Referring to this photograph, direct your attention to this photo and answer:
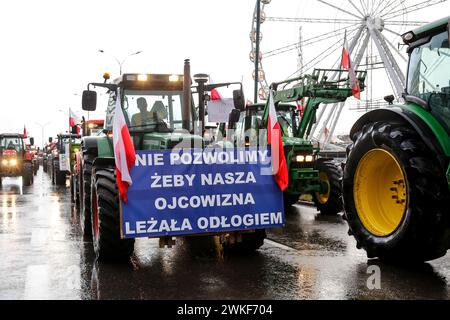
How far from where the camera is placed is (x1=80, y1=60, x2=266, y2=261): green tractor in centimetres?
638

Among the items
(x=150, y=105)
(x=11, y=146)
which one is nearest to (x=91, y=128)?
(x=150, y=105)

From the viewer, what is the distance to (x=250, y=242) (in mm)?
7070

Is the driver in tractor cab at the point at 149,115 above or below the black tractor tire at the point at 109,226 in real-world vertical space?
above

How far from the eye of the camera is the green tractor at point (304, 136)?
1122 centimetres

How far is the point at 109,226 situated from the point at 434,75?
13.4ft

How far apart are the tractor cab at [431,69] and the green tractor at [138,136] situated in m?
2.49

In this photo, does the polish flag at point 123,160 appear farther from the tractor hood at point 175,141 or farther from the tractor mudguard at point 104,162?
the tractor mudguard at point 104,162

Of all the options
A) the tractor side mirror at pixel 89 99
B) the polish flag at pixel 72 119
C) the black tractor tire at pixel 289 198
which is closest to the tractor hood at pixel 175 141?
the tractor side mirror at pixel 89 99

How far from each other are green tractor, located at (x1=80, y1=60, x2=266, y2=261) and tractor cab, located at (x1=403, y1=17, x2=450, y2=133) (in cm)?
249

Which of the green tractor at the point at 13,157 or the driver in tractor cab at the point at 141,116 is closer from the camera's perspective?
the driver in tractor cab at the point at 141,116

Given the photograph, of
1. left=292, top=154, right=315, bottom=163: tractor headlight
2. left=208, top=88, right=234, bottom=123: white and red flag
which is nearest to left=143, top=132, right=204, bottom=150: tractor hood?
left=208, top=88, right=234, bottom=123: white and red flag

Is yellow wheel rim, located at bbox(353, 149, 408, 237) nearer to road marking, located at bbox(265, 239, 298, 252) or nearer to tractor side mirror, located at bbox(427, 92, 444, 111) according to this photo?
tractor side mirror, located at bbox(427, 92, 444, 111)

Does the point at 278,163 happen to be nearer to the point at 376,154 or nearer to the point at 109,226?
the point at 376,154

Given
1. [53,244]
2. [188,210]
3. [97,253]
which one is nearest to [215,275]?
[188,210]
